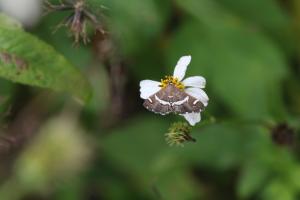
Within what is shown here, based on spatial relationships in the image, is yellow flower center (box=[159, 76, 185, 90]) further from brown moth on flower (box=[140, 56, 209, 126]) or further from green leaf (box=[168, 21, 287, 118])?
green leaf (box=[168, 21, 287, 118])

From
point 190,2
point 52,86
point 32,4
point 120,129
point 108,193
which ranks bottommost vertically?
point 52,86

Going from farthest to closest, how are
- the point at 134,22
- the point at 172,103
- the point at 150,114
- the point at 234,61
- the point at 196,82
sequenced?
the point at 150,114
the point at 234,61
the point at 134,22
the point at 196,82
the point at 172,103

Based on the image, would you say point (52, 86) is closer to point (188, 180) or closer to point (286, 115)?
point (286, 115)

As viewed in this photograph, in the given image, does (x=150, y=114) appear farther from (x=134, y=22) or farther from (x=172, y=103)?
(x=172, y=103)

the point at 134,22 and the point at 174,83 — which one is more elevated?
the point at 134,22

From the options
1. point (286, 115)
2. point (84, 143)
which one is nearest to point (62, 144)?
point (84, 143)

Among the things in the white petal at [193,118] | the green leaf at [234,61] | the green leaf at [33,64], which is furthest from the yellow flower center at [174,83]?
the green leaf at [234,61]

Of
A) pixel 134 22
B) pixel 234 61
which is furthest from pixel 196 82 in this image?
pixel 234 61

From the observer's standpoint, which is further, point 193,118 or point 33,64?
point 33,64
